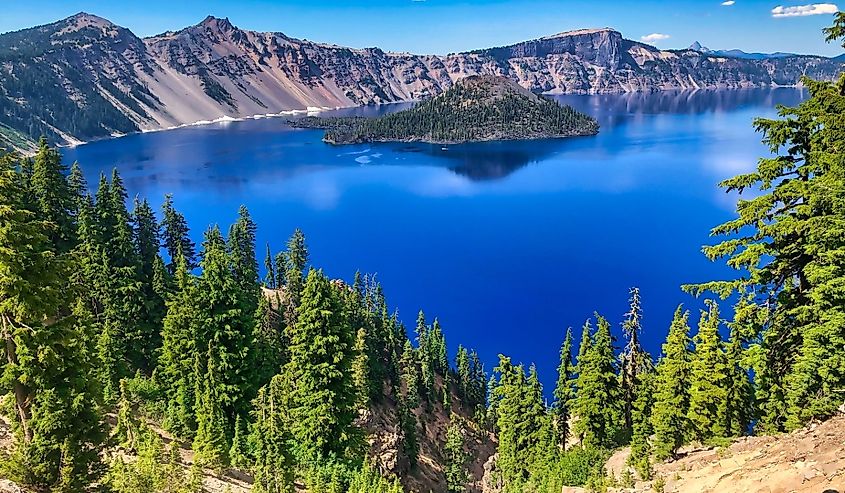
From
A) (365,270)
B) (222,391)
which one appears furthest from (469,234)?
(222,391)

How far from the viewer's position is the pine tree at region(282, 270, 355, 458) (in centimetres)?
2923

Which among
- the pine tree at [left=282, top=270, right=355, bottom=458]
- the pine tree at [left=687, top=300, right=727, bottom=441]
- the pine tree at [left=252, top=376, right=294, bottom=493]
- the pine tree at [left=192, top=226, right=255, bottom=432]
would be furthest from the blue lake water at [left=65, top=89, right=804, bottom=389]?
the pine tree at [left=252, top=376, right=294, bottom=493]

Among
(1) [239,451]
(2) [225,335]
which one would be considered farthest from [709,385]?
(2) [225,335]

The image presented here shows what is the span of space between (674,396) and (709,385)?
9.04ft

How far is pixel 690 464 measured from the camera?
24141 mm

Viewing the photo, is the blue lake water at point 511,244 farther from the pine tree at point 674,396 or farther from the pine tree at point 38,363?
the pine tree at point 38,363

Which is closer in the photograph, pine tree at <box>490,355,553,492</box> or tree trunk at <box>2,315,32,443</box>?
tree trunk at <box>2,315,32,443</box>

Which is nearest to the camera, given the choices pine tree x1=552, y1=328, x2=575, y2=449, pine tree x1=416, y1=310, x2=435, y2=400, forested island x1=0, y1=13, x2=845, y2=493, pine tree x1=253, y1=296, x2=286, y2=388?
forested island x1=0, y1=13, x2=845, y2=493

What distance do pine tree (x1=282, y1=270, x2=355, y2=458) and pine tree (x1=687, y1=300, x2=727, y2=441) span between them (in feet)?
68.8

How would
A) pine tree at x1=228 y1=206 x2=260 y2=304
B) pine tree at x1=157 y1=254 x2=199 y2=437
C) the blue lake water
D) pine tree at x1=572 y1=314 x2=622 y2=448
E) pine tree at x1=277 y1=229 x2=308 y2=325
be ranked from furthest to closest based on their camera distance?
1. the blue lake water
2. pine tree at x1=277 y1=229 x2=308 y2=325
3. pine tree at x1=228 y1=206 x2=260 y2=304
4. pine tree at x1=572 y1=314 x2=622 y2=448
5. pine tree at x1=157 y1=254 x2=199 y2=437

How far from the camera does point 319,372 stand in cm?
2966

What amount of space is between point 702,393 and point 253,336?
91.1 feet

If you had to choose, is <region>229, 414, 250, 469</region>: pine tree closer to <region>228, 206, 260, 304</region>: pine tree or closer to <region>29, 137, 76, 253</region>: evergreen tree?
<region>228, 206, 260, 304</region>: pine tree

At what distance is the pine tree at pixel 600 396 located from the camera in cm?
4231
